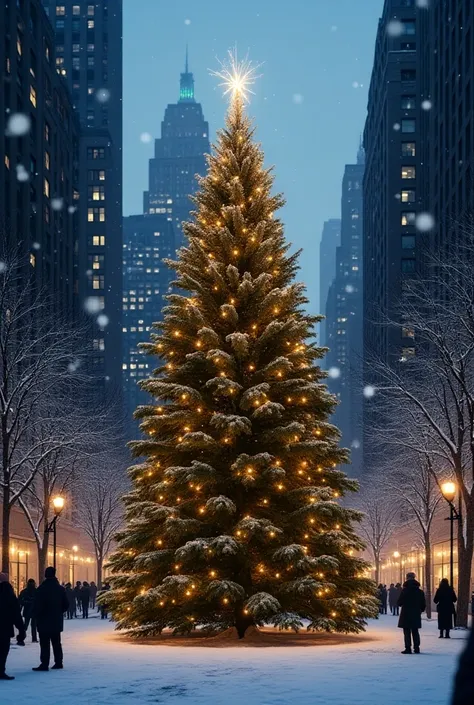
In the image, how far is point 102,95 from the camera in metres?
164

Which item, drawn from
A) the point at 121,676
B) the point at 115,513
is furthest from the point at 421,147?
the point at 121,676

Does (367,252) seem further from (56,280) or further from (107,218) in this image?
(56,280)

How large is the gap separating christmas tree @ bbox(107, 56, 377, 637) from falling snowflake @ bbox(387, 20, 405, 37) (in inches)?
3571

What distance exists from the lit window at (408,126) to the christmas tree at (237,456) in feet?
282

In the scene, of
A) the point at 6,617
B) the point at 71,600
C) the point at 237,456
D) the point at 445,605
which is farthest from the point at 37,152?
the point at 6,617

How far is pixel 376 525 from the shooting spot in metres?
83.0

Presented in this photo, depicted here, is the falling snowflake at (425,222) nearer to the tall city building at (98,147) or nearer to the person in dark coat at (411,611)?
the tall city building at (98,147)

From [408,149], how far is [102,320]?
50436 millimetres

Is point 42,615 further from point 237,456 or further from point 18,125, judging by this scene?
point 18,125

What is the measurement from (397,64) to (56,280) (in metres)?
51.7

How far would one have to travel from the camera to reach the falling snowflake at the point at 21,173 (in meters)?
69.0

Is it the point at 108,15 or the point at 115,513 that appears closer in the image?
the point at 115,513

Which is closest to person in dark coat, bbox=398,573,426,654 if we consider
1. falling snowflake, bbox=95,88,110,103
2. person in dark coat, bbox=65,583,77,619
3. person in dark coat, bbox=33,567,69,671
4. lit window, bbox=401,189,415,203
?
person in dark coat, bbox=33,567,69,671

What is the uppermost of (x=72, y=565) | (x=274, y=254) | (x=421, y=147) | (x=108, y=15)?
(x=108, y=15)
